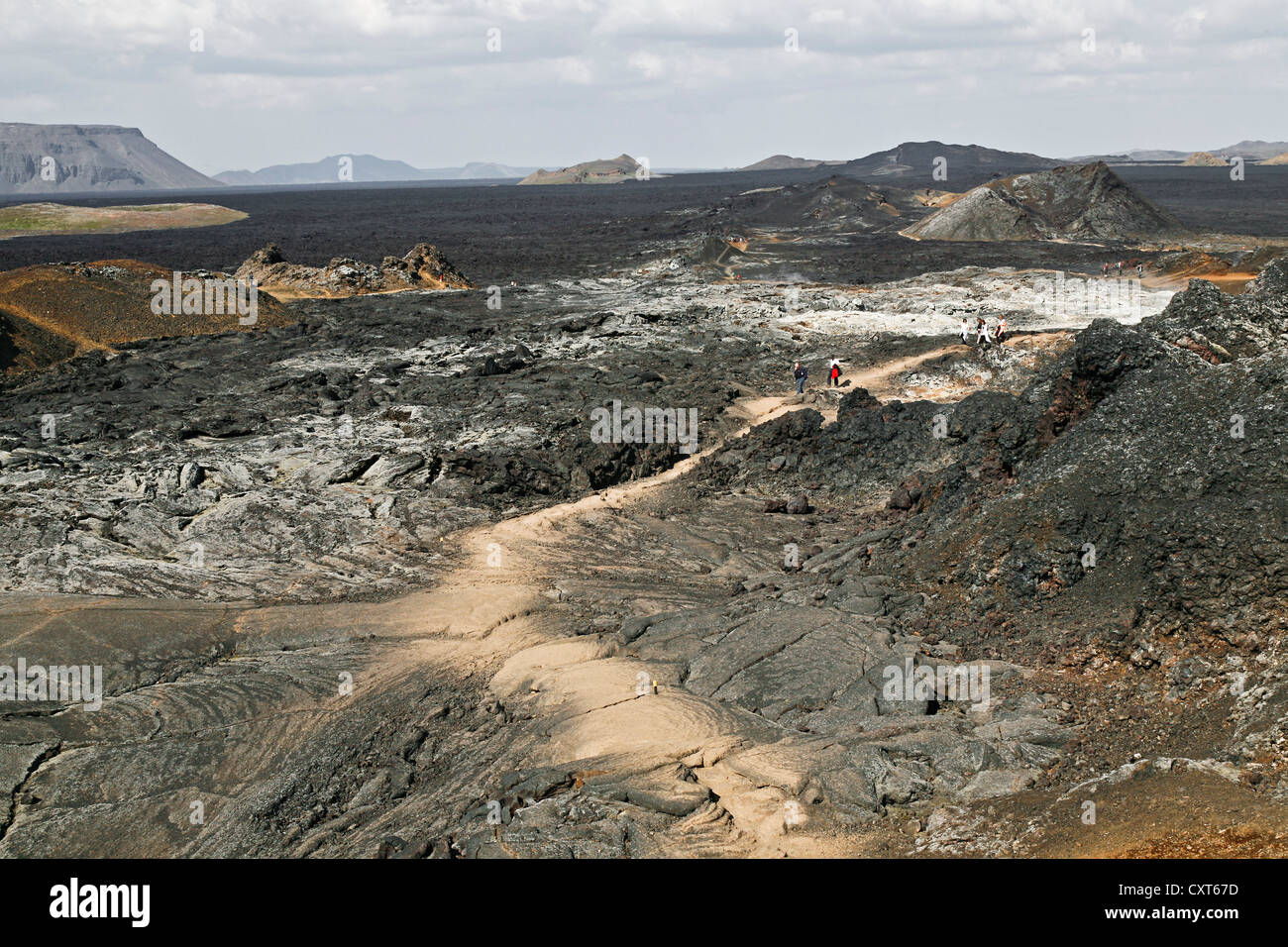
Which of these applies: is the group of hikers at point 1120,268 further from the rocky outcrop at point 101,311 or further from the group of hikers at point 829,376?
the rocky outcrop at point 101,311

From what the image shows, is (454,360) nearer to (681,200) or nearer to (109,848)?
(109,848)

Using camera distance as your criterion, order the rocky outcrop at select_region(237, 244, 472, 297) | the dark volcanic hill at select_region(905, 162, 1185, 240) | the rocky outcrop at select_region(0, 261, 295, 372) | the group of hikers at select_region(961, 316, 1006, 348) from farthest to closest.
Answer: the dark volcanic hill at select_region(905, 162, 1185, 240)
the rocky outcrop at select_region(237, 244, 472, 297)
the rocky outcrop at select_region(0, 261, 295, 372)
the group of hikers at select_region(961, 316, 1006, 348)

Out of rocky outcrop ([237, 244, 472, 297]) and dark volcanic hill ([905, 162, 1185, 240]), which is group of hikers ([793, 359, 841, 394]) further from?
dark volcanic hill ([905, 162, 1185, 240])

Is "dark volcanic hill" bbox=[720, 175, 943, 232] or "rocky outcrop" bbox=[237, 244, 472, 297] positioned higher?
"dark volcanic hill" bbox=[720, 175, 943, 232]

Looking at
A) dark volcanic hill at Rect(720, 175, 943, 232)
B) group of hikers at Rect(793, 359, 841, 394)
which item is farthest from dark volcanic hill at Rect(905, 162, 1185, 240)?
group of hikers at Rect(793, 359, 841, 394)

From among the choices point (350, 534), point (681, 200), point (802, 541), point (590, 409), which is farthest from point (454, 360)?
point (681, 200)

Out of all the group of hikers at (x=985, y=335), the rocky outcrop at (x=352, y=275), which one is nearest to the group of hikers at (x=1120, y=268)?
the group of hikers at (x=985, y=335)
